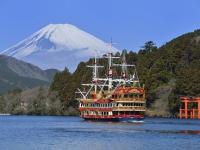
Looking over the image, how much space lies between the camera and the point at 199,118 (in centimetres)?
19750

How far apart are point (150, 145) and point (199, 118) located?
11615cm

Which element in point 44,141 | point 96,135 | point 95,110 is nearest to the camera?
point 44,141

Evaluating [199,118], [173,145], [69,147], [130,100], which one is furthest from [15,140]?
[199,118]

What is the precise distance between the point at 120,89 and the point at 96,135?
4555 centimetres

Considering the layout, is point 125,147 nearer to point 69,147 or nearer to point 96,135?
point 69,147

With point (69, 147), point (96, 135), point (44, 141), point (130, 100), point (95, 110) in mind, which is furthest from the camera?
point (95, 110)

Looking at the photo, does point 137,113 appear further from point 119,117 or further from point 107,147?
point 107,147

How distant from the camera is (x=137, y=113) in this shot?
143m

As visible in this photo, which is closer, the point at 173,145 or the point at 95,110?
the point at 173,145

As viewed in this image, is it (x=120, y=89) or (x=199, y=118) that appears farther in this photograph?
(x=199, y=118)

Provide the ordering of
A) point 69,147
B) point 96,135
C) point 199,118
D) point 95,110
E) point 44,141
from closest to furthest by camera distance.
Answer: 1. point 69,147
2. point 44,141
3. point 96,135
4. point 95,110
5. point 199,118

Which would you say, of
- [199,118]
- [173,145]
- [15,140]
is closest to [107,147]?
[173,145]

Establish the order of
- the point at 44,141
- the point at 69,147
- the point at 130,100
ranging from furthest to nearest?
the point at 130,100
the point at 44,141
the point at 69,147

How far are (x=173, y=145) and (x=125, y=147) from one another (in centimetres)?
672
